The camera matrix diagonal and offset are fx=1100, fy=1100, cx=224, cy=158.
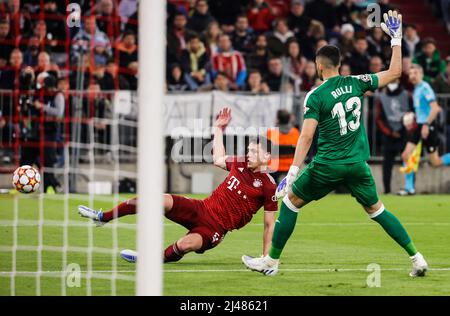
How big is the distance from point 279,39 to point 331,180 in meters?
13.9

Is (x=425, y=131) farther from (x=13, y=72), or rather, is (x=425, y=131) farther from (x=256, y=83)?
(x=13, y=72)

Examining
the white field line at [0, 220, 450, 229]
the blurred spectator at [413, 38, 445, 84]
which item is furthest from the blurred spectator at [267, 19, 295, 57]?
the white field line at [0, 220, 450, 229]

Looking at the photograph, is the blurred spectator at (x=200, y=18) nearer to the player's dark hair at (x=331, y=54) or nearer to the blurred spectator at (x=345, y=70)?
the blurred spectator at (x=345, y=70)

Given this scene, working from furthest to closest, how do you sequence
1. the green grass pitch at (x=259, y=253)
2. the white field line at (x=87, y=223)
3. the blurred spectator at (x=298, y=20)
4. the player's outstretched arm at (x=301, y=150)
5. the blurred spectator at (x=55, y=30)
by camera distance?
the blurred spectator at (x=298, y=20) → the blurred spectator at (x=55, y=30) → the white field line at (x=87, y=223) → the player's outstretched arm at (x=301, y=150) → the green grass pitch at (x=259, y=253)

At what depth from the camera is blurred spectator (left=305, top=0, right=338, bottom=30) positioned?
82.4 ft

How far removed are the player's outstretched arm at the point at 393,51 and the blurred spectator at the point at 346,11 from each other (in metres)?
15.2

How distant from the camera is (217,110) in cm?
2170

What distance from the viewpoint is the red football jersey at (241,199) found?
35.3 feet

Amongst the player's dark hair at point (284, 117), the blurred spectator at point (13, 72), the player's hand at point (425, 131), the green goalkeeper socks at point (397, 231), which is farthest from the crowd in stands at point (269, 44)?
the green goalkeeper socks at point (397, 231)

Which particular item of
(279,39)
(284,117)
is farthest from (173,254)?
(279,39)

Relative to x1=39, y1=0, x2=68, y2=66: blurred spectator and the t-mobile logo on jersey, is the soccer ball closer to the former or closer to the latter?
x1=39, y1=0, x2=68, y2=66: blurred spectator
